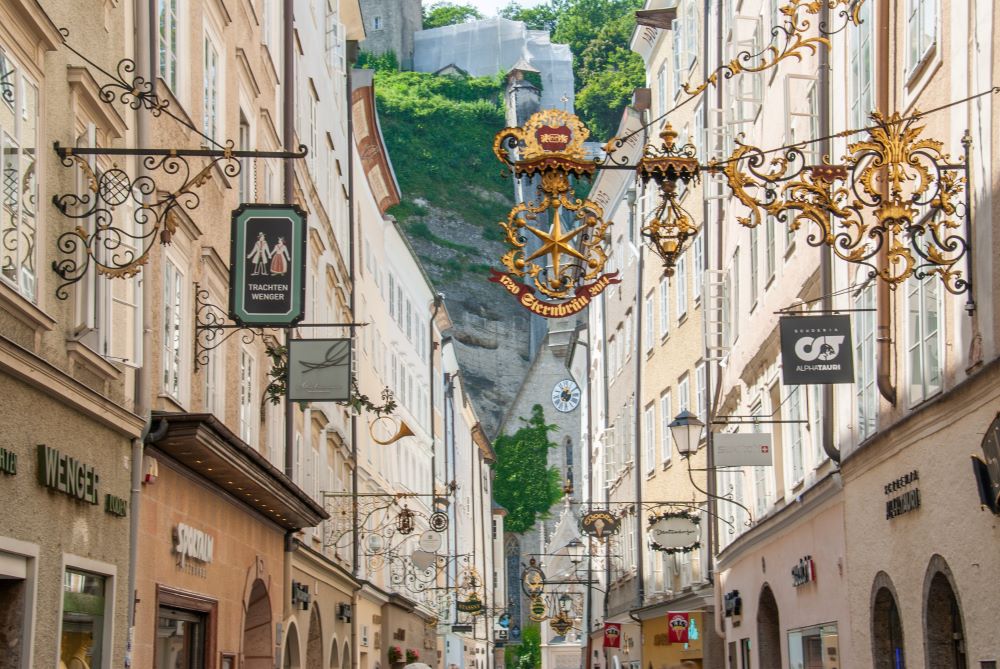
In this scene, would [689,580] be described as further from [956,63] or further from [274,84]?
[956,63]

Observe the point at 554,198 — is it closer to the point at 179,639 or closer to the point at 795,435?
the point at 179,639

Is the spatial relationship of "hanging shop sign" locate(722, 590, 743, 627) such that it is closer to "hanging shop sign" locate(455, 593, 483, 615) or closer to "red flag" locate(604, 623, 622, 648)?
"red flag" locate(604, 623, 622, 648)

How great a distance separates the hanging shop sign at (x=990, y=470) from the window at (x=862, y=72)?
536cm

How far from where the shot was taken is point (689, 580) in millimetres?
31375

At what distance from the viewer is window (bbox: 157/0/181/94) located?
1427 centimetres

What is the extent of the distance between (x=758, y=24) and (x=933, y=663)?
1218cm

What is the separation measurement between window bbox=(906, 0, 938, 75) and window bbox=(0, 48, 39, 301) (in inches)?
282

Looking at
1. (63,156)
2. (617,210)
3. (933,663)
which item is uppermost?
(617,210)

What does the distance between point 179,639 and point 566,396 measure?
73.4m

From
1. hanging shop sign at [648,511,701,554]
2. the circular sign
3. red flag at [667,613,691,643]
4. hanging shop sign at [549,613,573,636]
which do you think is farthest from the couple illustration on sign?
hanging shop sign at [549,613,573,636]

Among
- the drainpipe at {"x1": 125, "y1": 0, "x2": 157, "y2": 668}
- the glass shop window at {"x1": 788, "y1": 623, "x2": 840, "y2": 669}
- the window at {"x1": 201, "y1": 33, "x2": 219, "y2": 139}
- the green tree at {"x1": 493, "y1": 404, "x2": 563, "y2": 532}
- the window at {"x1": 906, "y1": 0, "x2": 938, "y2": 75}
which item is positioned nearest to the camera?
the drainpipe at {"x1": 125, "y1": 0, "x2": 157, "y2": 668}

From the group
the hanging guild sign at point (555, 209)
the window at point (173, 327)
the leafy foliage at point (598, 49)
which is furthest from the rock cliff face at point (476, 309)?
the hanging guild sign at point (555, 209)

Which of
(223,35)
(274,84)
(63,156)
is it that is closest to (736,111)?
(274,84)

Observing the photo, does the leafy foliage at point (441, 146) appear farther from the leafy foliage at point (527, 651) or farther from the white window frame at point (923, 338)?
the white window frame at point (923, 338)
